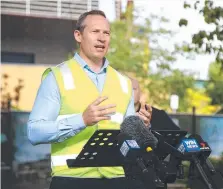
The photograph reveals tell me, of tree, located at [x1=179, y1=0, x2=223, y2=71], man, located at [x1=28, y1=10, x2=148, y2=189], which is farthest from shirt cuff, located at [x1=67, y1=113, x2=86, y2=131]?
tree, located at [x1=179, y1=0, x2=223, y2=71]

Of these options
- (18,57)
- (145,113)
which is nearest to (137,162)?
(145,113)

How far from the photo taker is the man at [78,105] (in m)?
3.35

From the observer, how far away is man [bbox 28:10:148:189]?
3.35 metres

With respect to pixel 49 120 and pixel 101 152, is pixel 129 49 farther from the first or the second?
pixel 101 152

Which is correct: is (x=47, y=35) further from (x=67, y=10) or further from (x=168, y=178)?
(x=168, y=178)

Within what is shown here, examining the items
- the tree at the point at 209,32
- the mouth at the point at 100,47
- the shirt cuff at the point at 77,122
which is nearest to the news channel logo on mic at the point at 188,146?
the shirt cuff at the point at 77,122

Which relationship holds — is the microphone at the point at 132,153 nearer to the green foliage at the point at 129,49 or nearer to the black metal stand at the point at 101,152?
the black metal stand at the point at 101,152

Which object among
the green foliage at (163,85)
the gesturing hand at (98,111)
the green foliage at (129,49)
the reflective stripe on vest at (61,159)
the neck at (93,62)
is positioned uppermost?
the neck at (93,62)

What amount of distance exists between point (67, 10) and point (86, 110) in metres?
26.9

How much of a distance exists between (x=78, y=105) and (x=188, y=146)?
2.46 feet

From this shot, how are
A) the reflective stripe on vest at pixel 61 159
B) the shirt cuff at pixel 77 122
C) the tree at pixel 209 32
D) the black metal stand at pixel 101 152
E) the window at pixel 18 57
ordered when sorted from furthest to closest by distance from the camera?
the window at pixel 18 57 → the tree at pixel 209 32 → the reflective stripe on vest at pixel 61 159 → the shirt cuff at pixel 77 122 → the black metal stand at pixel 101 152

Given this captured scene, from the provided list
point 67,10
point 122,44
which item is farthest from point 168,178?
point 67,10

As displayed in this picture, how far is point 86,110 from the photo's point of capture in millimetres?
3195

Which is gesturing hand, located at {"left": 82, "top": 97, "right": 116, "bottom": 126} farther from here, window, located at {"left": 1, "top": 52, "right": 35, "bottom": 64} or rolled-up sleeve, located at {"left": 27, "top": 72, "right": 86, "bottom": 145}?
window, located at {"left": 1, "top": 52, "right": 35, "bottom": 64}
